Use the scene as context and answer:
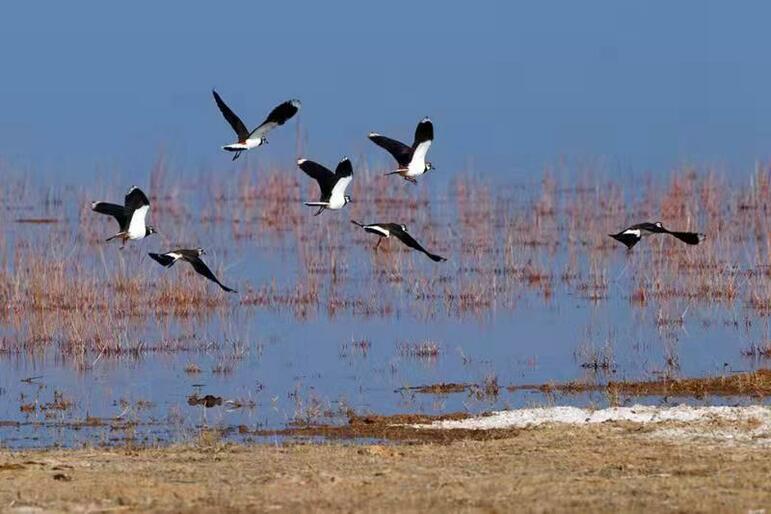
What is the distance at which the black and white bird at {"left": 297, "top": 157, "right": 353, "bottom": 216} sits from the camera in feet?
56.4

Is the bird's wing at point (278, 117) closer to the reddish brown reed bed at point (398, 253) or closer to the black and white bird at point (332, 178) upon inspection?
the black and white bird at point (332, 178)

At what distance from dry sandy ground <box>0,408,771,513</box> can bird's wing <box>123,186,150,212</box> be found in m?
4.98

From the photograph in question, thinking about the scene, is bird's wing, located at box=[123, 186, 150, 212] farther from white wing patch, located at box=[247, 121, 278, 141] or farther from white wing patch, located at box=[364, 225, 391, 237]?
white wing patch, located at box=[364, 225, 391, 237]

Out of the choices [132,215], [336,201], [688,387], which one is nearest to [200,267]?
[132,215]

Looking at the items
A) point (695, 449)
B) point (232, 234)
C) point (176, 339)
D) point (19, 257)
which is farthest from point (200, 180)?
point (695, 449)

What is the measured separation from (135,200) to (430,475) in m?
7.24

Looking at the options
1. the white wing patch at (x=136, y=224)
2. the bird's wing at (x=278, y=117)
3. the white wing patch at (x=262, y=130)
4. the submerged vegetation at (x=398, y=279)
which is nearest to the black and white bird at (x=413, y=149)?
the bird's wing at (x=278, y=117)

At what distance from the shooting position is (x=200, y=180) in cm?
3916

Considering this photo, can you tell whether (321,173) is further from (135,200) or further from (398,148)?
(135,200)

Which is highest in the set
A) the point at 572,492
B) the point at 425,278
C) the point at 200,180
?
the point at 200,180

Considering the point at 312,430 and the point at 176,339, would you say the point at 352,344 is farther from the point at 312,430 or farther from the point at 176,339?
the point at 312,430

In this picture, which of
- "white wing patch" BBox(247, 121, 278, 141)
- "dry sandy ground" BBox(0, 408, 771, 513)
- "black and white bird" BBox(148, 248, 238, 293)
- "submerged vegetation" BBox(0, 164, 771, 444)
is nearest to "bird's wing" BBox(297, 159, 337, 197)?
"white wing patch" BBox(247, 121, 278, 141)

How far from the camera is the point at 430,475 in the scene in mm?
10805

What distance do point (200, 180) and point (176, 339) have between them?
19911 mm
